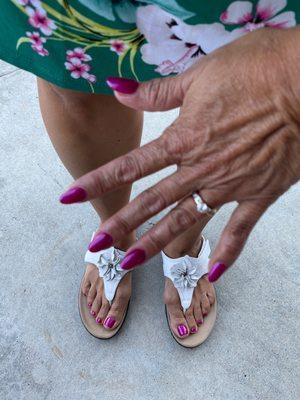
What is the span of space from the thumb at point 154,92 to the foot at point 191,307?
0.64 metres

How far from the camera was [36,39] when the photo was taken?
679 mm

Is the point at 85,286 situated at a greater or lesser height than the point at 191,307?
greater

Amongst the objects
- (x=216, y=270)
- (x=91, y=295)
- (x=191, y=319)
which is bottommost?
(x=191, y=319)

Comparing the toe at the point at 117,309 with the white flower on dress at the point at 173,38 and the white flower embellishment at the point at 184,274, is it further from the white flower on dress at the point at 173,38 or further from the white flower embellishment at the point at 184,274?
the white flower on dress at the point at 173,38

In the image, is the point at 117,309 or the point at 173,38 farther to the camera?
the point at 117,309

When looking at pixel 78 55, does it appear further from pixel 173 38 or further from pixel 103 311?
pixel 103 311

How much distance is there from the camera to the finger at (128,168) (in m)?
0.55

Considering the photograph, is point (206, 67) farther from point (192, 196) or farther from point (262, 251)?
point (262, 251)

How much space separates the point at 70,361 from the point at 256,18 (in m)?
0.89

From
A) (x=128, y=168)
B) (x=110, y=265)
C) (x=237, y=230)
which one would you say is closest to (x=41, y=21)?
(x=128, y=168)

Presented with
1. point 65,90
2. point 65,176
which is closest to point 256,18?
point 65,90

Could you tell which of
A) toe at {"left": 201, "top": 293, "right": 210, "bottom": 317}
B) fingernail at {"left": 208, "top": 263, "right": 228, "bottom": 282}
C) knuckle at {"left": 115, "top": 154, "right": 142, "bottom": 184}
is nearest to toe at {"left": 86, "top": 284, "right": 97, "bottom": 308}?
toe at {"left": 201, "top": 293, "right": 210, "bottom": 317}

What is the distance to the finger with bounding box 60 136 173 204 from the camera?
0.55 metres

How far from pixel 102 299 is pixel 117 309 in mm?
61
